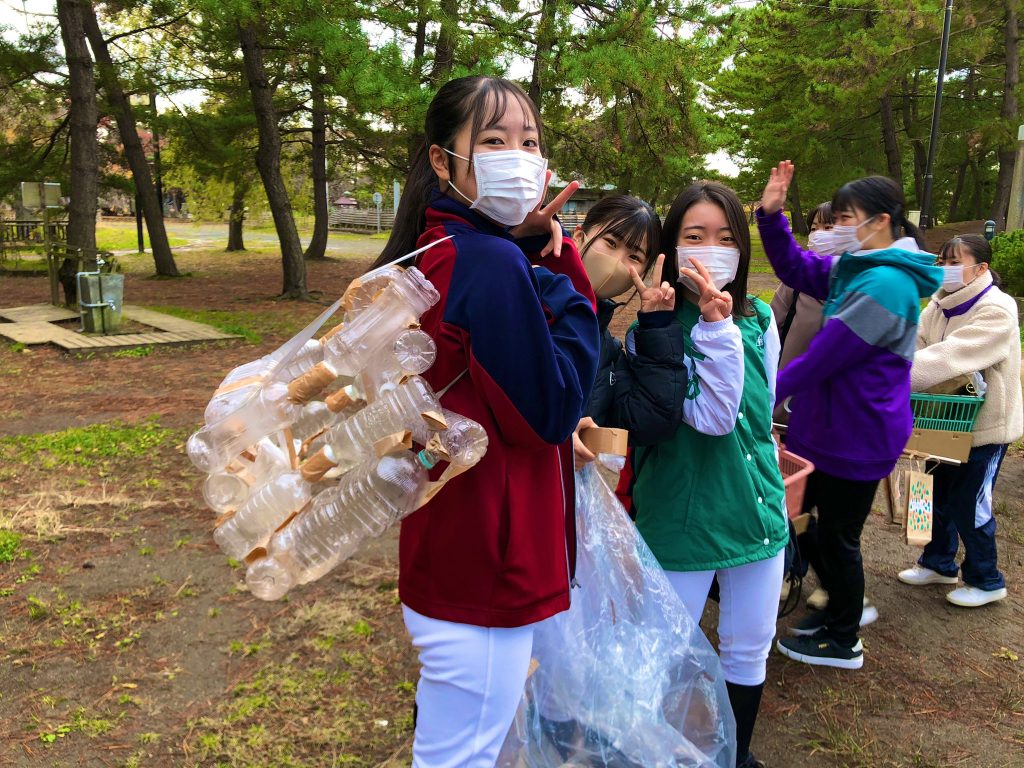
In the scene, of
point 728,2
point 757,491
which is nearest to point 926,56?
point 728,2

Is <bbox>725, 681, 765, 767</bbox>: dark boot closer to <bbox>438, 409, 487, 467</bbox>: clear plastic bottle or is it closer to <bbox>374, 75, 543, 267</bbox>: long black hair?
<bbox>438, 409, 487, 467</bbox>: clear plastic bottle

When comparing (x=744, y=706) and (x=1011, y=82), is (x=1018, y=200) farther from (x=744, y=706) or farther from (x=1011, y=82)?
(x=744, y=706)

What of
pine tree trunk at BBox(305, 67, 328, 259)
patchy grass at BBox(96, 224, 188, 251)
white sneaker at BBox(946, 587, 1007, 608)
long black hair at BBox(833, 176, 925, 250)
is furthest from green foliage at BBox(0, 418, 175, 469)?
patchy grass at BBox(96, 224, 188, 251)

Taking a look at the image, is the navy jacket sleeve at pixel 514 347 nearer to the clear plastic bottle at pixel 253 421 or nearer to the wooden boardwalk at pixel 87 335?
the clear plastic bottle at pixel 253 421

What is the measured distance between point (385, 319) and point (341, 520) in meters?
0.39

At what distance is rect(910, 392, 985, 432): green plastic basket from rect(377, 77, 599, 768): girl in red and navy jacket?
2.59 meters

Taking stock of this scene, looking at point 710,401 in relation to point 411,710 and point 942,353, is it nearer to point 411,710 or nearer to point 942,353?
point 411,710

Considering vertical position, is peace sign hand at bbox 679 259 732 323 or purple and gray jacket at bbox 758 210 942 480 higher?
peace sign hand at bbox 679 259 732 323

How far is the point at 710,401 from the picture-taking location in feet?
6.71

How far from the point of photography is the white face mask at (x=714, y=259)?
2186mm

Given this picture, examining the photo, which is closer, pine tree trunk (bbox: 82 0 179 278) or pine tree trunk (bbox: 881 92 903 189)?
pine tree trunk (bbox: 82 0 179 278)

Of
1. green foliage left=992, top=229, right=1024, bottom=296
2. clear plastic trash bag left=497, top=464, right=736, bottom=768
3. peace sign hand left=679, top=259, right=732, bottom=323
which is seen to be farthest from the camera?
green foliage left=992, top=229, right=1024, bottom=296

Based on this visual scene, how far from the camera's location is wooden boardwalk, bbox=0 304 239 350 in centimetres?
921

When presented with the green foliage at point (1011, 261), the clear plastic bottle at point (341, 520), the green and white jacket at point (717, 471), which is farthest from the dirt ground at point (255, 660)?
the green foliage at point (1011, 261)
